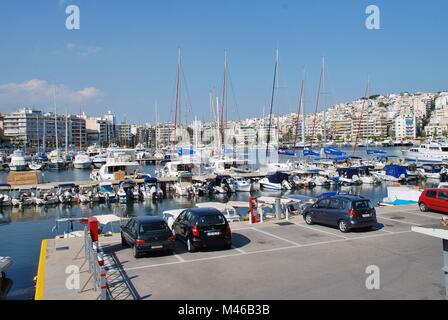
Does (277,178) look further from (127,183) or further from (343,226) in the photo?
(343,226)

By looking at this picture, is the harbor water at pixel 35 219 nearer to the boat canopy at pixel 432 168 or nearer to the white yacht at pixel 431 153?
the boat canopy at pixel 432 168

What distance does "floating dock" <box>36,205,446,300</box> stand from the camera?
10.0m

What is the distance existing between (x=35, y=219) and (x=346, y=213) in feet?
87.3

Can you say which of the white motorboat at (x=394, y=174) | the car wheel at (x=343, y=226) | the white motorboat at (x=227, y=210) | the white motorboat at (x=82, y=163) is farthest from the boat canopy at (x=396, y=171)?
the white motorboat at (x=82, y=163)

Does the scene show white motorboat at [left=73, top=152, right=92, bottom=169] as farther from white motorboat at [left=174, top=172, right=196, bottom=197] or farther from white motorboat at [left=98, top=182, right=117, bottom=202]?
white motorboat at [left=98, top=182, right=117, bottom=202]

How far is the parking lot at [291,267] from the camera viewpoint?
10.0 metres

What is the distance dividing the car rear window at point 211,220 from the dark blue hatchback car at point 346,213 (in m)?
5.52

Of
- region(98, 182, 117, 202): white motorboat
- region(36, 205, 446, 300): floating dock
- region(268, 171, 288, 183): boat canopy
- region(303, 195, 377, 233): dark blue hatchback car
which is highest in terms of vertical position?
region(303, 195, 377, 233): dark blue hatchback car

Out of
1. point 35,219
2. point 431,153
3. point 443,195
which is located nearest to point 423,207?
point 443,195

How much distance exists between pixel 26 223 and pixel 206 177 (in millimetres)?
22921

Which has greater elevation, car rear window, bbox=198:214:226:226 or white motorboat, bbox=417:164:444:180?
car rear window, bbox=198:214:226:226

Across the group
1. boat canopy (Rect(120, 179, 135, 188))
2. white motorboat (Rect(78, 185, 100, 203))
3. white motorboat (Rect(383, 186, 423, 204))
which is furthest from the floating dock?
boat canopy (Rect(120, 179, 135, 188))

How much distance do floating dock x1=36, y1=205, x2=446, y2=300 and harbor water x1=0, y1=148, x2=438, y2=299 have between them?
7.20ft

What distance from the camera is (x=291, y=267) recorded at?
12.2m
